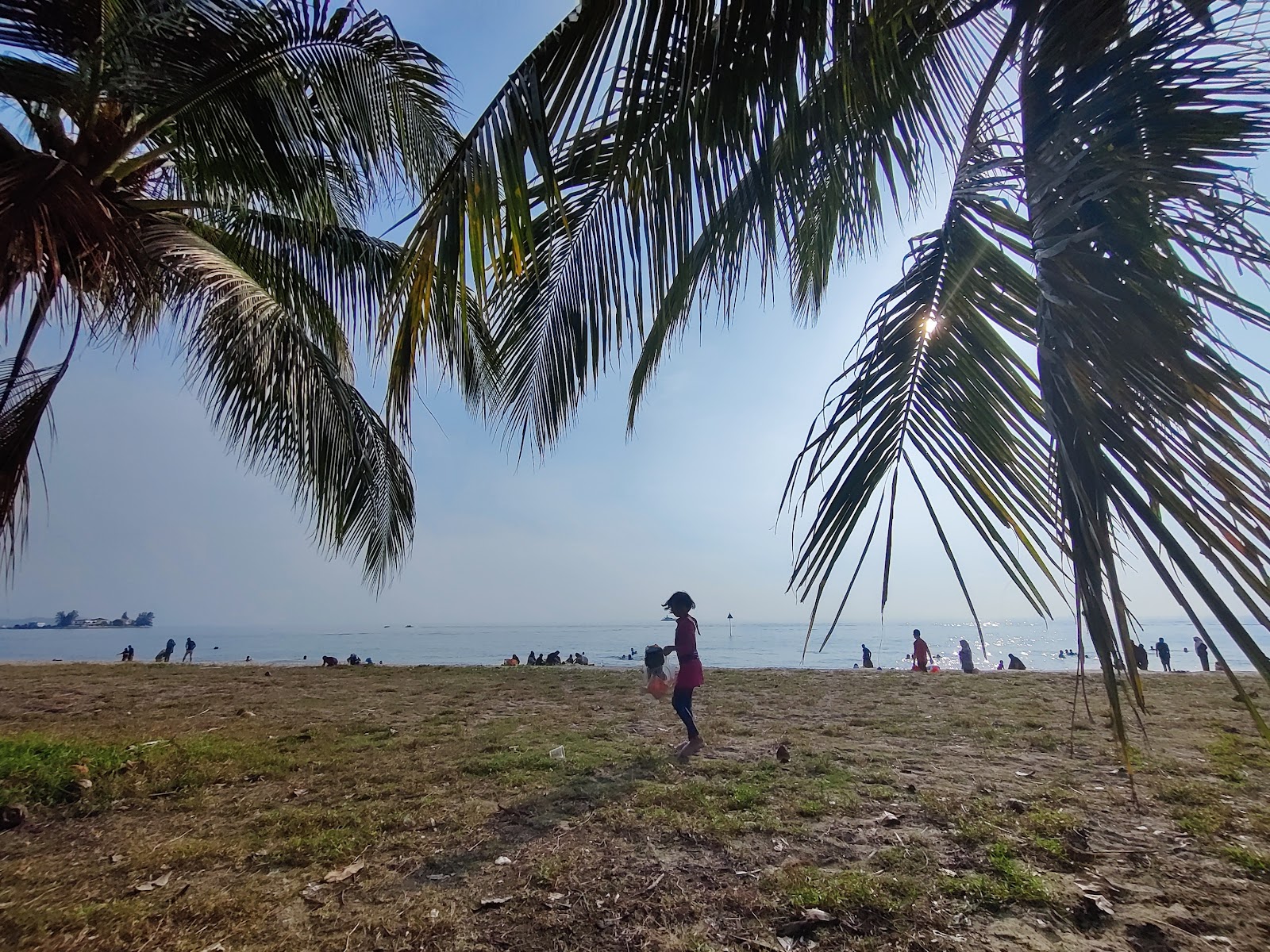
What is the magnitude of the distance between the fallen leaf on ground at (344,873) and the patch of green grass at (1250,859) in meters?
4.57

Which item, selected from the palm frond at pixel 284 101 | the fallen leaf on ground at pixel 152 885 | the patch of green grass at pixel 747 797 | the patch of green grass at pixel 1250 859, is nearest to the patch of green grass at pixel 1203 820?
the patch of green grass at pixel 1250 859

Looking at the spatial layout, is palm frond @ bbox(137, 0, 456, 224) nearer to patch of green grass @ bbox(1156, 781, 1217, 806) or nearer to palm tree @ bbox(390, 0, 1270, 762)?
palm tree @ bbox(390, 0, 1270, 762)

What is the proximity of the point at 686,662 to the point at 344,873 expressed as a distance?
3.61 meters

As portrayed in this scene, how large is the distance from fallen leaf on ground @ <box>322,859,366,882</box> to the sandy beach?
19 millimetres

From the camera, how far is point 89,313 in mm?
4547

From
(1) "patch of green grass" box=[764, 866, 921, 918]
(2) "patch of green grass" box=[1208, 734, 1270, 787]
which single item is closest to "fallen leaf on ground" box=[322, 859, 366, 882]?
(1) "patch of green grass" box=[764, 866, 921, 918]

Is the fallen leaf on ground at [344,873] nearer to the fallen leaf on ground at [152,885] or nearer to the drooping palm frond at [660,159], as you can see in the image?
the fallen leaf on ground at [152,885]

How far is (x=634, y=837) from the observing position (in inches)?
144

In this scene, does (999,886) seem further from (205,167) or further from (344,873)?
(205,167)

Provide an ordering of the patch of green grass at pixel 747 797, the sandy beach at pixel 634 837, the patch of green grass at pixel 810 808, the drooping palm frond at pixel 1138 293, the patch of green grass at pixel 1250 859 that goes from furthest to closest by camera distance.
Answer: the patch of green grass at pixel 747 797 < the patch of green grass at pixel 810 808 < the patch of green grass at pixel 1250 859 < the sandy beach at pixel 634 837 < the drooping palm frond at pixel 1138 293

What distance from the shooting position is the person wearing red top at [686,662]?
6047mm

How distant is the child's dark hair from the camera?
625 centimetres

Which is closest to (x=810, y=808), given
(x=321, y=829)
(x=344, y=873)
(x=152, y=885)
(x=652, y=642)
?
(x=344, y=873)

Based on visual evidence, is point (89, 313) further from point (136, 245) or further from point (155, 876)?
point (155, 876)
